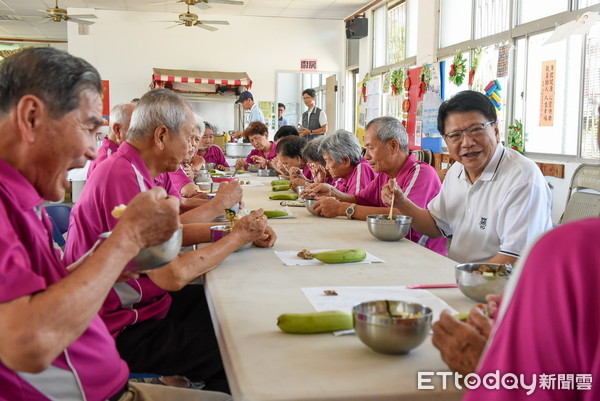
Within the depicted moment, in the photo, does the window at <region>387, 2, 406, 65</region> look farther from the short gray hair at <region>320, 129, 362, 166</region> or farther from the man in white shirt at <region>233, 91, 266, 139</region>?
the short gray hair at <region>320, 129, 362, 166</region>

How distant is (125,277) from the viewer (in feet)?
4.36

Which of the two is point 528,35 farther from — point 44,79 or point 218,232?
point 44,79

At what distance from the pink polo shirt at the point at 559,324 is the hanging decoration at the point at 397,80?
7.79 m

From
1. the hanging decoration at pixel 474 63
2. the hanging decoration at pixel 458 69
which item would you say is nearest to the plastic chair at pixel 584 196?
the hanging decoration at pixel 474 63

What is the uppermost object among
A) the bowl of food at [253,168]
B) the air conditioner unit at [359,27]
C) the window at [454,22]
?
the air conditioner unit at [359,27]

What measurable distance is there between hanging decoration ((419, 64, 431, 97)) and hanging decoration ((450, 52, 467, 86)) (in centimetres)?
66

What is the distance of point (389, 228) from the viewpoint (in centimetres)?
245

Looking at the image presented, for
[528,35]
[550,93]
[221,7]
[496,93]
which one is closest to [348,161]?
[550,93]

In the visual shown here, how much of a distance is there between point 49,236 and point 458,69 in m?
6.06

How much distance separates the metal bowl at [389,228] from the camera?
2.45 metres

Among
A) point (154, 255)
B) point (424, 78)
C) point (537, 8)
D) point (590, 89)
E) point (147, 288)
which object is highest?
point (537, 8)

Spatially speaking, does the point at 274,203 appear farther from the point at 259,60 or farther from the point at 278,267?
the point at 259,60

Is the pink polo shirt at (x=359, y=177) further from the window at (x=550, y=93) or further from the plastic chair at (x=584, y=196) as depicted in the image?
the window at (x=550, y=93)

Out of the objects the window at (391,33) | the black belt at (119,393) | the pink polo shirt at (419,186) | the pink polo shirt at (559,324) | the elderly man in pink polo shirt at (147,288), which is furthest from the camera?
the window at (391,33)
